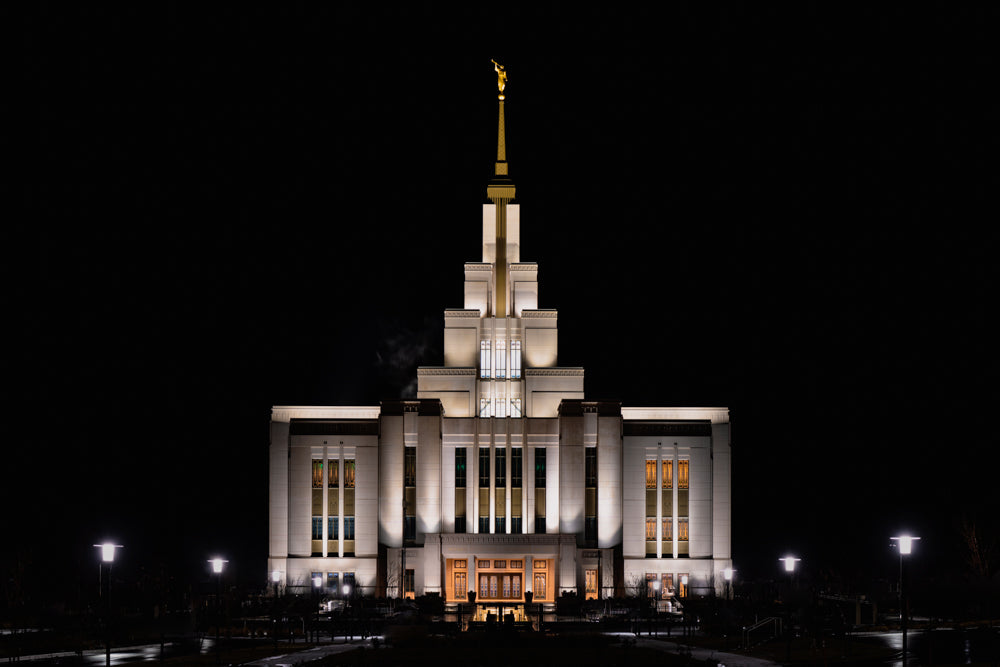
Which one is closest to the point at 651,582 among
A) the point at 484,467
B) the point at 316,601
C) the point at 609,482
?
the point at 609,482

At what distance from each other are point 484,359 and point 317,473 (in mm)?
14078

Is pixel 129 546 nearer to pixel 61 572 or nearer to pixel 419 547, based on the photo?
pixel 61 572

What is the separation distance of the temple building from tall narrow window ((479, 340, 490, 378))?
93 mm

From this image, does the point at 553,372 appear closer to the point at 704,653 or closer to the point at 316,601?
the point at 316,601

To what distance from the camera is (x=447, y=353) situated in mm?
100000

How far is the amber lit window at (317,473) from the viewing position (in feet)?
317

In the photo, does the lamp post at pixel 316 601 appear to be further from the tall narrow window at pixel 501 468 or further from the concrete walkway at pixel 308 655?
the tall narrow window at pixel 501 468

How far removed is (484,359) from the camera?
9988 centimetres

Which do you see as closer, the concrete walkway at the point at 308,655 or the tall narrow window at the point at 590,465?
the concrete walkway at the point at 308,655

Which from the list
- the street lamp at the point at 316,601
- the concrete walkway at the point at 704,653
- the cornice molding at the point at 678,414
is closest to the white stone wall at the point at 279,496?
the street lamp at the point at 316,601

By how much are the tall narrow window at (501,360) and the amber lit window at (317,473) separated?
45.2ft

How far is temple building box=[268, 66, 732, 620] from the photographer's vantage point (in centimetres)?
9181

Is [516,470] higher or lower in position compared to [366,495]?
higher

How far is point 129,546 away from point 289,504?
1078 inches
